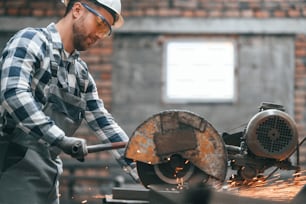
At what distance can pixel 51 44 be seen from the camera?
4949 millimetres

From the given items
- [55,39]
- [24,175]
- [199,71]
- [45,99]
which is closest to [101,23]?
[55,39]

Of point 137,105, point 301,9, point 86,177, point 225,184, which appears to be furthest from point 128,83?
point 225,184

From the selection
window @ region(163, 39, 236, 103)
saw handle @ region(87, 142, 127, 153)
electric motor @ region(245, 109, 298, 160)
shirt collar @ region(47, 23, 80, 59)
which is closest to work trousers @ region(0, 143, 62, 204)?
saw handle @ region(87, 142, 127, 153)

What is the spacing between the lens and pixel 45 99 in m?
4.96

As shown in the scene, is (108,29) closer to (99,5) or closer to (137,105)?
(99,5)

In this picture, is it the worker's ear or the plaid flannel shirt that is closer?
the plaid flannel shirt

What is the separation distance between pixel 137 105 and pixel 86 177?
4.72ft

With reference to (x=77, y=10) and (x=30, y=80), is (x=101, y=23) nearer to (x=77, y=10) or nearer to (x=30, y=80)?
(x=77, y=10)

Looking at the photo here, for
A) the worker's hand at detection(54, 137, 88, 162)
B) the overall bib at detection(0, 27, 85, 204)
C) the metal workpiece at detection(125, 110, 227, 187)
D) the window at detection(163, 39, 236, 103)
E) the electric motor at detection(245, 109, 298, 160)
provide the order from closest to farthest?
the worker's hand at detection(54, 137, 88, 162) → the metal workpiece at detection(125, 110, 227, 187) → the overall bib at detection(0, 27, 85, 204) → the electric motor at detection(245, 109, 298, 160) → the window at detection(163, 39, 236, 103)

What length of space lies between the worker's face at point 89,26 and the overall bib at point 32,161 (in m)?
0.20

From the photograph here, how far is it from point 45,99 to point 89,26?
0.48m

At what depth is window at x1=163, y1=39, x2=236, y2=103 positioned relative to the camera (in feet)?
40.8

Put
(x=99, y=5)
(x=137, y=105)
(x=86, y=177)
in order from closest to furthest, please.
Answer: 1. (x=99, y=5)
2. (x=86, y=177)
3. (x=137, y=105)

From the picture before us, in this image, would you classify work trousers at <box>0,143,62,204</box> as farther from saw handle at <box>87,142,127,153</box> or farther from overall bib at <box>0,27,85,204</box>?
saw handle at <box>87,142,127,153</box>
